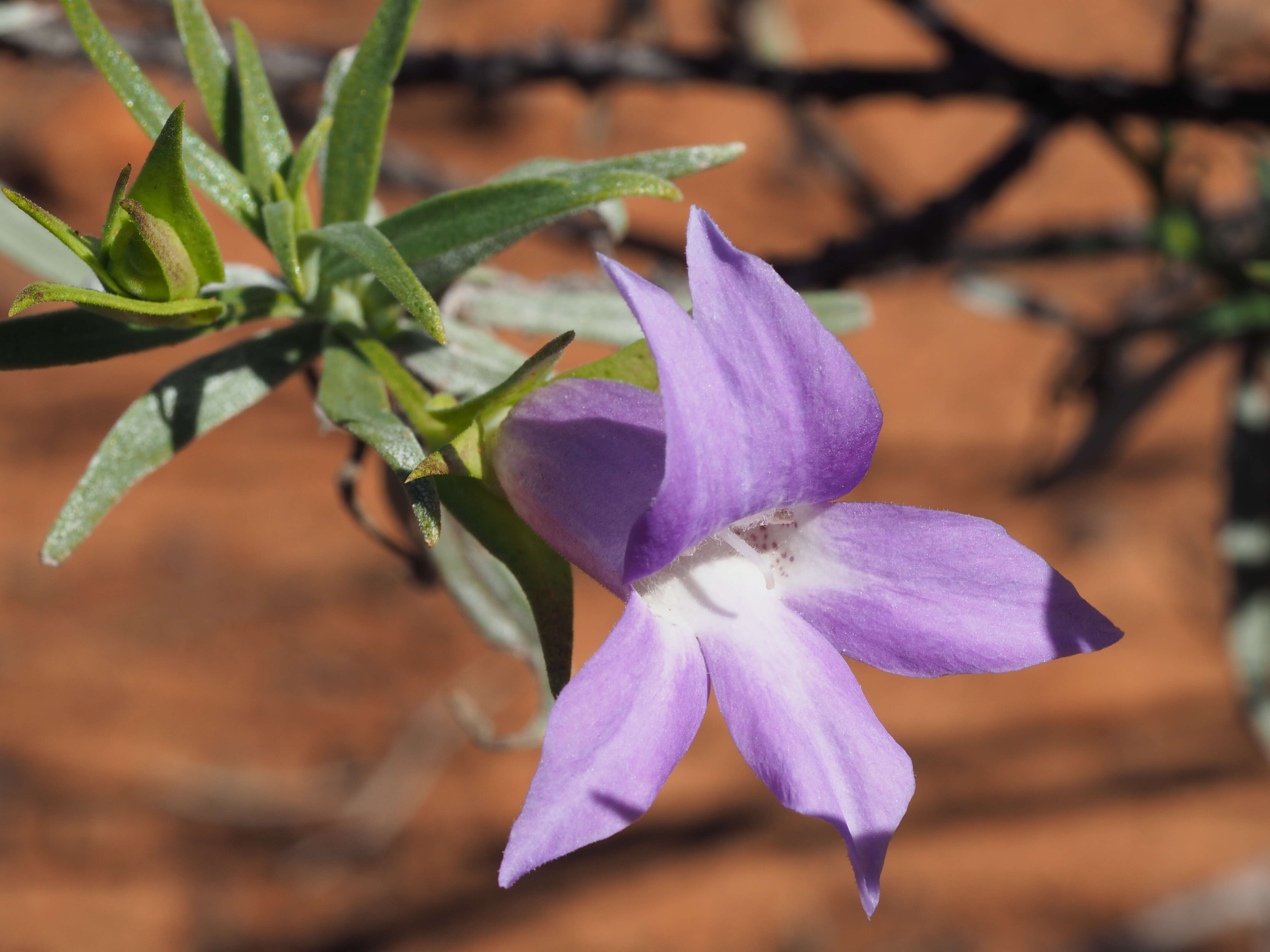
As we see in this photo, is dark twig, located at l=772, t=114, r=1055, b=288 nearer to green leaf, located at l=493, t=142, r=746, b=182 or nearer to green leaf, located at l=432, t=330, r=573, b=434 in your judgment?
green leaf, located at l=493, t=142, r=746, b=182

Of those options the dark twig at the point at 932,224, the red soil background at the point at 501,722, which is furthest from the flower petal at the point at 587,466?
the red soil background at the point at 501,722

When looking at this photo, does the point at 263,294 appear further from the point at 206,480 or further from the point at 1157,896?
the point at 1157,896

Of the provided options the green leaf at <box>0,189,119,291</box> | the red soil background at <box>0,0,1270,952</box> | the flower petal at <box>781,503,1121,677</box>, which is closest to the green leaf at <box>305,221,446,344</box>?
the green leaf at <box>0,189,119,291</box>

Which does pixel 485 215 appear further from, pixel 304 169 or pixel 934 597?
pixel 934 597

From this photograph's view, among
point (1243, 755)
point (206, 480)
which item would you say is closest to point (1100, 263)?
point (1243, 755)

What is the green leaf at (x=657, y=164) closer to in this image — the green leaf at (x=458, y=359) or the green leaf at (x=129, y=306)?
the green leaf at (x=458, y=359)

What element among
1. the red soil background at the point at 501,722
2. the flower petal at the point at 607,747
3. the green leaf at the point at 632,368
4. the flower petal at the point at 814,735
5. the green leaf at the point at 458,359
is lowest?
the red soil background at the point at 501,722
